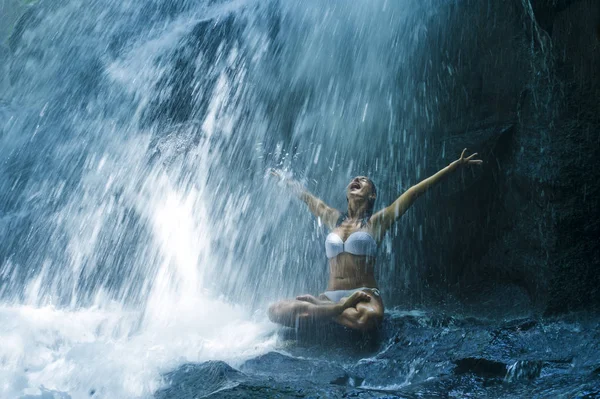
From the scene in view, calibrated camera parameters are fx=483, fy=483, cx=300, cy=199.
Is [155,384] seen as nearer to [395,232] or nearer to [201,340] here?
[201,340]

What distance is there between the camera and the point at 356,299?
164 inches

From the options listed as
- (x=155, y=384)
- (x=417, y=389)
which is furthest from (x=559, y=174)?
(x=155, y=384)

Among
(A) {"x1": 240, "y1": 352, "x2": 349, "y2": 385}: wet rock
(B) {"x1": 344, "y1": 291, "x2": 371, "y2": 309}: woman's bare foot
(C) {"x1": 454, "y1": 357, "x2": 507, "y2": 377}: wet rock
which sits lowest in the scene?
(A) {"x1": 240, "y1": 352, "x2": 349, "y2": 385}: wet rock

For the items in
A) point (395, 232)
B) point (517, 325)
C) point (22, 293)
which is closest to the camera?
point (517, 325)

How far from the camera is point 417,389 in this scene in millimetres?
2941

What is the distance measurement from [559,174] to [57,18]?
35.6 feet

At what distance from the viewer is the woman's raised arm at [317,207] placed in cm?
510

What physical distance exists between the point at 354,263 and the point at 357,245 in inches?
6.8

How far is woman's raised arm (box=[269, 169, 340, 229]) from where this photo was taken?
510cm

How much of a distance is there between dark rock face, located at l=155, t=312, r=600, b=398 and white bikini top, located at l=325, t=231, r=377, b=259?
0.66m

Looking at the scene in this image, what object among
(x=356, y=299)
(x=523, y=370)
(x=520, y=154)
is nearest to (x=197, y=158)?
(x=356, y=299)

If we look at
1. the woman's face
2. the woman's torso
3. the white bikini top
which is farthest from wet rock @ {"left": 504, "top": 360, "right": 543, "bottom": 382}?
the woman's face

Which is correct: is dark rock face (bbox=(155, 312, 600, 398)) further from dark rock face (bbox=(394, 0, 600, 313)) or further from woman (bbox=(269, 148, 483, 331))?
dark rock face (bbox=(394, 0, 600, 313))

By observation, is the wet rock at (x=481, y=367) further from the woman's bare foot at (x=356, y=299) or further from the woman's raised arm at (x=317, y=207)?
the woman's raised arm at (x=317, y=207)
